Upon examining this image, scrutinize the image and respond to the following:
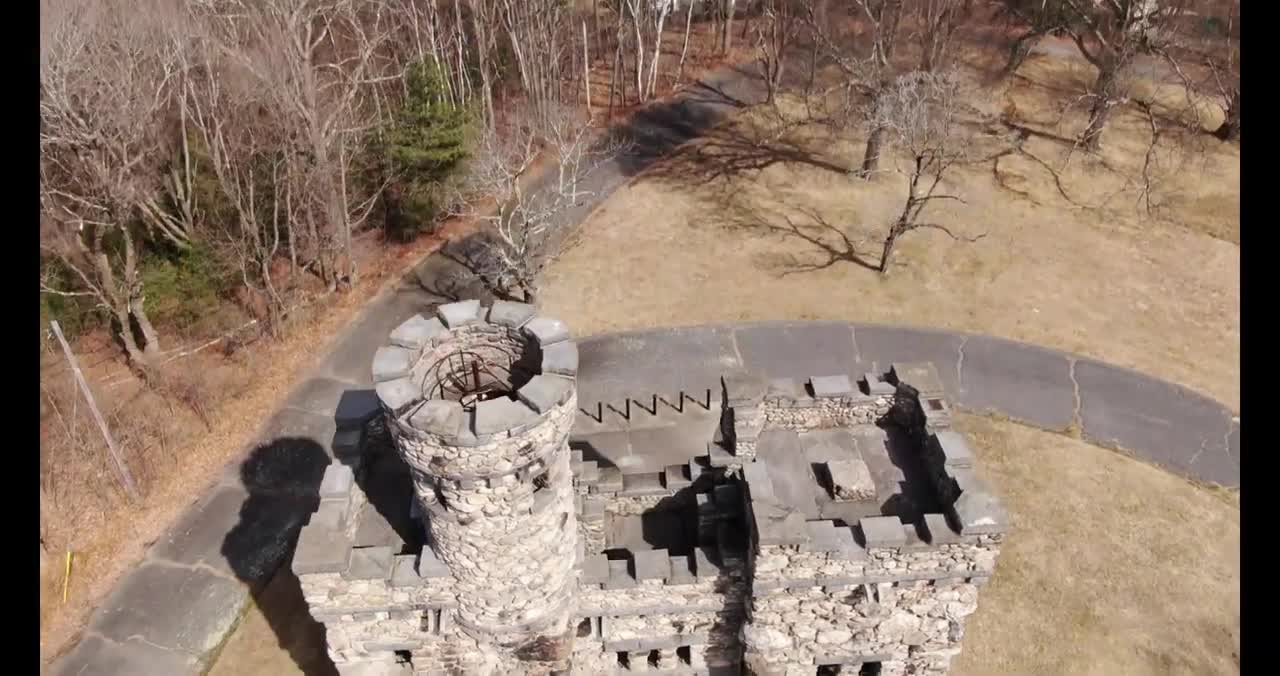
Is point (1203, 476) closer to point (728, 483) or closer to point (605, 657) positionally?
point (728, 483)

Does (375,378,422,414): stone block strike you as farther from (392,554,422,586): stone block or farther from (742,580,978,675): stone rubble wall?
(742,580,978,675): stone rubble wall

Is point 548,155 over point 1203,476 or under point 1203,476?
over

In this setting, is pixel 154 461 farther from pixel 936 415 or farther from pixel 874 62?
pixel 874 62

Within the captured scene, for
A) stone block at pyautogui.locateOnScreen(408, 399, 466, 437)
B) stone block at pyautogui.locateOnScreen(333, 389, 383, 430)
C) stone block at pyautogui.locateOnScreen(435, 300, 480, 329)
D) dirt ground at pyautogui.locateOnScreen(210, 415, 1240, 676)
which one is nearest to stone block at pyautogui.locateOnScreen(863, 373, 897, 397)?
dirt ground at pyautogui.locateOnScreen(210, 415, 1240, 676)

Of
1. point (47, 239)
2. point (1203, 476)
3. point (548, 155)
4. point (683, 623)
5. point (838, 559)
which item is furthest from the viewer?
point (548, 155)

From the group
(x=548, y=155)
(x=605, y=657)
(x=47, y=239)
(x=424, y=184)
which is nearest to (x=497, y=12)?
(x=548, y=155)

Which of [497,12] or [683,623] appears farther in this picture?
[497,12]

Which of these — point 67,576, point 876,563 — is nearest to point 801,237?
point 876,563

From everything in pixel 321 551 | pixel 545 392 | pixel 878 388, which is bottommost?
pixel 321 551
